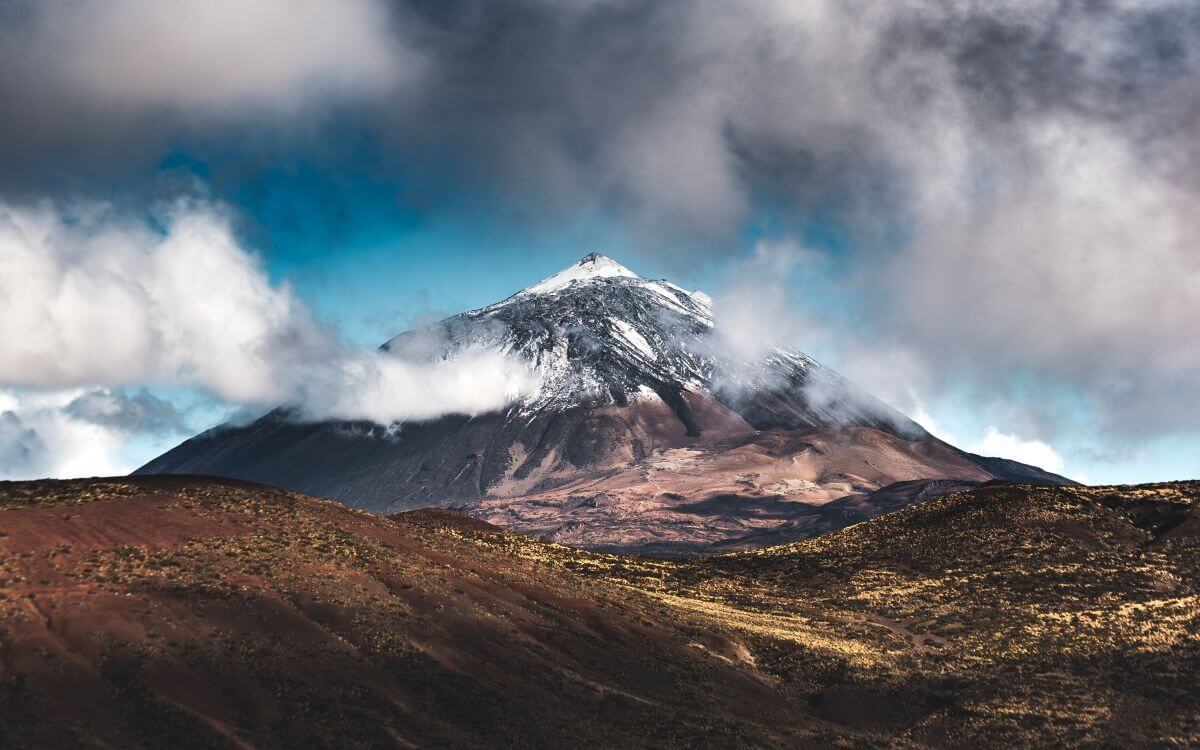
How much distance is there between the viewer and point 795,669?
2813 inches

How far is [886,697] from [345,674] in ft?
120

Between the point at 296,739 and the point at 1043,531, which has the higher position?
the point at 1043,531

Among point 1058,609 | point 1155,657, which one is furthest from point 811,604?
point 1155,657

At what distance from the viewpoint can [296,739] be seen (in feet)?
144

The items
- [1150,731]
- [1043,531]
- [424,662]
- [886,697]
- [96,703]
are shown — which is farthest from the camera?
[1043,531]

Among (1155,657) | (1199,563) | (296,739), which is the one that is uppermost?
(1199,563)

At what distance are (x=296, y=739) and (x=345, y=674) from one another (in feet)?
26.2

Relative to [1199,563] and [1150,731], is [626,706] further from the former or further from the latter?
[1199,563]

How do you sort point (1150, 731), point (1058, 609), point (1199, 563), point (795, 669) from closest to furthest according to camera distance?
point (1150, 731), point (795, 669), point (1058, 609), point (1199, 563)

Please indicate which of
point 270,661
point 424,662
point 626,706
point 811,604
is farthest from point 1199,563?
point 270,661

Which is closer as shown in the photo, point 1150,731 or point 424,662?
point 424,662

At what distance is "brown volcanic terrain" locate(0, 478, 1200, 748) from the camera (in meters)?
46.6

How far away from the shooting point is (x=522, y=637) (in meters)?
65.0

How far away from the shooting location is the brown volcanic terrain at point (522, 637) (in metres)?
46.6
